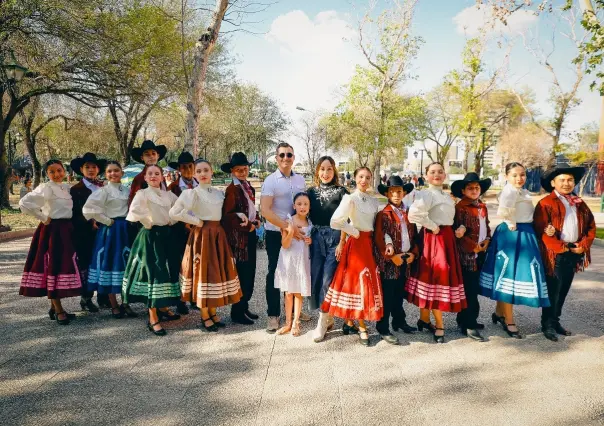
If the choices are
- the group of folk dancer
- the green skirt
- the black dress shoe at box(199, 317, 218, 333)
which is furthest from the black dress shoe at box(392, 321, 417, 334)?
the green skirt

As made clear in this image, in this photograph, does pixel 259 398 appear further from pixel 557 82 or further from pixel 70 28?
pixel 557 82

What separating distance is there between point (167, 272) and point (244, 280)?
0.90m

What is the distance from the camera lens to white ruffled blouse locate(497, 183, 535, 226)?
13.7 feet

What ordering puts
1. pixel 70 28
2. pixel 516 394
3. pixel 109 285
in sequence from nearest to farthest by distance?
pixel 516 394, pixel 109 285, pixel 70 28

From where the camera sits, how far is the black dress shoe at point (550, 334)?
13.9ft

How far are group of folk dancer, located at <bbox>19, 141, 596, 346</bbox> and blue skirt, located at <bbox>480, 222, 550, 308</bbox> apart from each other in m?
0.01

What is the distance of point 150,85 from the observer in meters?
13.6

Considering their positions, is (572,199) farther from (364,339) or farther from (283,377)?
(283,377)

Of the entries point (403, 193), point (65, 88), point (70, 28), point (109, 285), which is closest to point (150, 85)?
point (65, 88)

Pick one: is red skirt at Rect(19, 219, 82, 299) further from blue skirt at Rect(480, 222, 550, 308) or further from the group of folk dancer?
blue skirt at Rect(480, 222, 550, 308)

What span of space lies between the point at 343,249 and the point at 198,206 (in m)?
1.63

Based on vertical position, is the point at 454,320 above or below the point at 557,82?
below

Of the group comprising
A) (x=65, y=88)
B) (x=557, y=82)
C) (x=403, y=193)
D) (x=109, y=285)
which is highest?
(x=557, y=82)

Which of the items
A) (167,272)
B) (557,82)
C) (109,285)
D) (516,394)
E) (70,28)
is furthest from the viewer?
(557,82)
